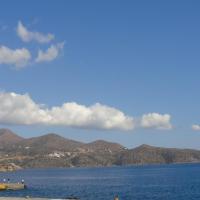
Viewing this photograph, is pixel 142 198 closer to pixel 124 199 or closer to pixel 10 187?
pixel 124 199

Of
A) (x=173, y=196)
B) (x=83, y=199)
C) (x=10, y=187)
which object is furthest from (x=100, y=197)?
(x=10, y=187)

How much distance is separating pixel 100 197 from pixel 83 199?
673 centimetres

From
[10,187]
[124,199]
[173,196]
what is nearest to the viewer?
[124,199]

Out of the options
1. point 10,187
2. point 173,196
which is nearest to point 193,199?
point 173,196

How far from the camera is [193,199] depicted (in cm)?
12988

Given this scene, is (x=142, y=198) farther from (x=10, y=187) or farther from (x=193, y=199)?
(x=10, y=187)

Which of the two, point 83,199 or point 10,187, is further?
point 10,187

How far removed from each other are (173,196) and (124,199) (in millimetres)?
17175

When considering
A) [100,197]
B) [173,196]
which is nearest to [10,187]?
[100,197]

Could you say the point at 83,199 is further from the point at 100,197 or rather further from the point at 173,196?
the point at 173,196

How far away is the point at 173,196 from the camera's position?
139375mm

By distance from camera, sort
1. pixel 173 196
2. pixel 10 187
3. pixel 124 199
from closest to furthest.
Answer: pixel 124 199
pixel 173 196
pixel 10 187

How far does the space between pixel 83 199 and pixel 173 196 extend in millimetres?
26217

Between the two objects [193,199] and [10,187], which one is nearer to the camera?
[193,199]
